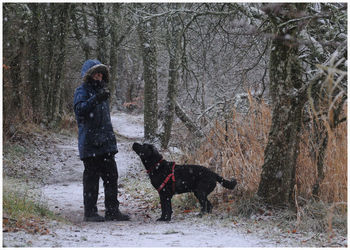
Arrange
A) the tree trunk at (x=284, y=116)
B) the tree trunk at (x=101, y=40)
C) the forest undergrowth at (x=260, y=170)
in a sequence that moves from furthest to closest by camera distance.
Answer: the tree trunk at (x=101, y=40), the tree trunk at (x=284, y=116), the forest undergrowth at (x=260, y=170)

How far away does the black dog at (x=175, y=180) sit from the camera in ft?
16.6

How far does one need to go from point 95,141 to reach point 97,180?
1.90 feet

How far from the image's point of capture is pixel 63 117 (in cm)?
1500

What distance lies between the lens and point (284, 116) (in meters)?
4.50

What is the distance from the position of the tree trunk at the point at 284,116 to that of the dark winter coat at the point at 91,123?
205 cm

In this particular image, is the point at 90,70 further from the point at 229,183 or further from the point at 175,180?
the point at 229,183

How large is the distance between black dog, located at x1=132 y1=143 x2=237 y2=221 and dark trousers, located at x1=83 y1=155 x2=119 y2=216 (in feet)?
1.58

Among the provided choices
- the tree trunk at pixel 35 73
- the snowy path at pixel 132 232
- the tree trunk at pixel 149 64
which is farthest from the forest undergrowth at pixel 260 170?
the tree trunk at pixel 35 73

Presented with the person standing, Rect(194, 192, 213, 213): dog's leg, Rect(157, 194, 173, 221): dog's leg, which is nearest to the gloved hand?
the person standing

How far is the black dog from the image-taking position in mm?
5055

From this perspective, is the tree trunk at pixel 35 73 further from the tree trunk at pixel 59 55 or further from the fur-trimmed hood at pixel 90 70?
the fur-trimmed hood at pixel 90 70

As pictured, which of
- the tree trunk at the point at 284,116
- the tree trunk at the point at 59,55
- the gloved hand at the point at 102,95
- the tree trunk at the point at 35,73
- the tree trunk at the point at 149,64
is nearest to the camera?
the tree trunk at the point at 284,116

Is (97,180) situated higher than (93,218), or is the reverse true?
(97,180)

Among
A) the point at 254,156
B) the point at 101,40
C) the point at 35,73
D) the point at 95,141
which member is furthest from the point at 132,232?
the point at 101,40
